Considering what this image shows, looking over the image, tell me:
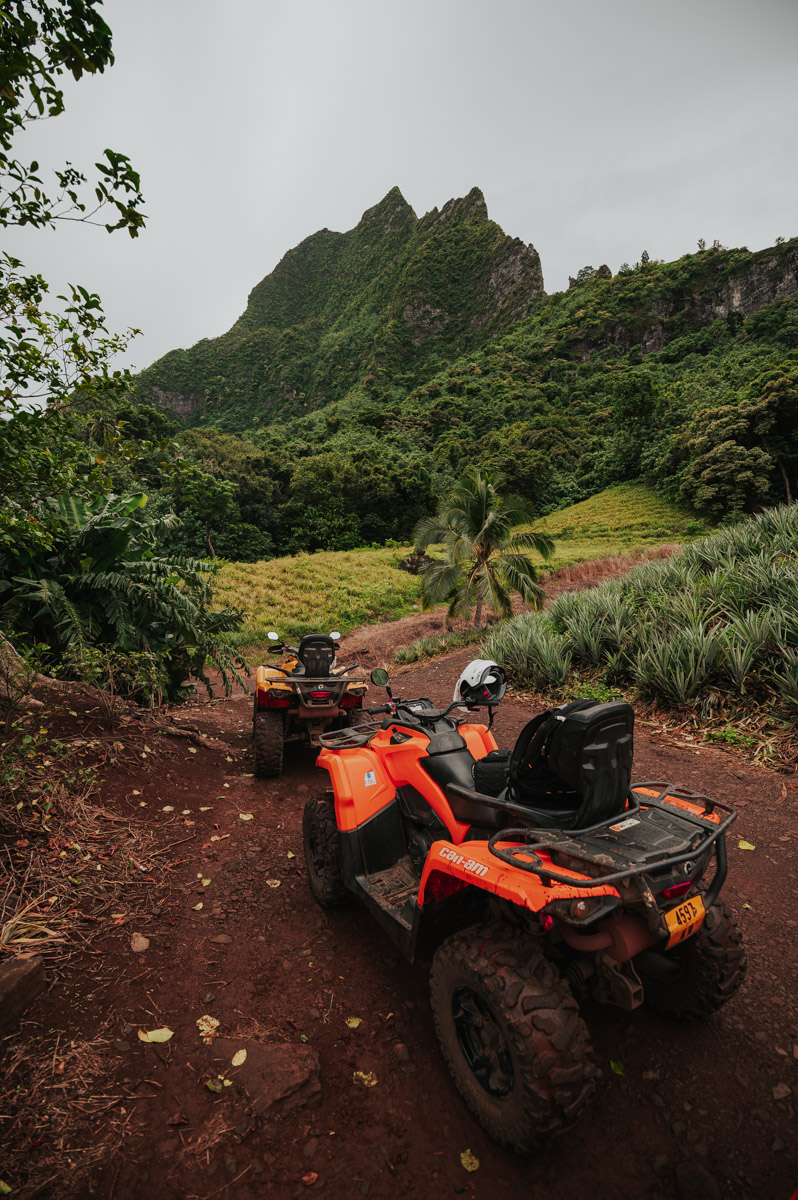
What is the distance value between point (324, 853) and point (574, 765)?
1.89 m

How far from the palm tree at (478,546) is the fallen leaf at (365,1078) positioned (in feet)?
37.4

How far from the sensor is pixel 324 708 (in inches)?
215

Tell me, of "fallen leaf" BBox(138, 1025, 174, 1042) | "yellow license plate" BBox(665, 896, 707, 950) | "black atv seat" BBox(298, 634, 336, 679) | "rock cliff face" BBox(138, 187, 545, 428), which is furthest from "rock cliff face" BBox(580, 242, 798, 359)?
"fallen leaf" BBox(138, 1025, 174, 1042)

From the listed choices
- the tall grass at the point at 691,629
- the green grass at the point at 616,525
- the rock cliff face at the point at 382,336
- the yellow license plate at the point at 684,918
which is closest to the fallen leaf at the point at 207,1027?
the yellow license plate at the point at 684,918

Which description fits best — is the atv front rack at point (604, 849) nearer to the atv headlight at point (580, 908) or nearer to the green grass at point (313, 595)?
the atv headlight at point (580, 908)

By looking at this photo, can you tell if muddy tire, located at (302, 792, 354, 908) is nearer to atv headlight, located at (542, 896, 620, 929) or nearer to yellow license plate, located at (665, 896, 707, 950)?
atv headlight, located at (542, 896, 620, 929)

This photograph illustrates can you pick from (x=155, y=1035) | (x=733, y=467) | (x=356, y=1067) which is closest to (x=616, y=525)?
(x=733, y=467)

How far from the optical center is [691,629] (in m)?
6.00

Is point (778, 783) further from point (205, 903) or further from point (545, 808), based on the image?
point (205, 903)

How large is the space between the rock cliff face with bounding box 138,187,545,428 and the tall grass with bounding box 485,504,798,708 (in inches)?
3570

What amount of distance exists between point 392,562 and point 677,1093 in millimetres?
25677

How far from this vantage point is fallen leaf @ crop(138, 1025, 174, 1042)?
2.25 meters

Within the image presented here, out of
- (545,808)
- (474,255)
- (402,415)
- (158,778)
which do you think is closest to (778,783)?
(545,808)

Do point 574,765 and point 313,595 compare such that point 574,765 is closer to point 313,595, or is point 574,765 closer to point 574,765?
point 574,765
